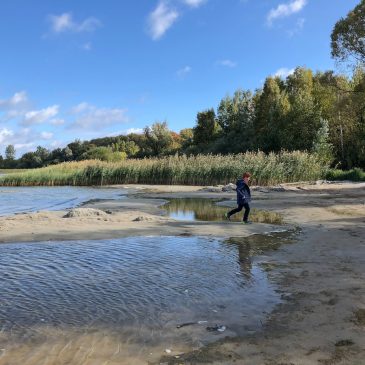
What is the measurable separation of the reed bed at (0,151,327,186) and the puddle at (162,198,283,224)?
12829 millimetres

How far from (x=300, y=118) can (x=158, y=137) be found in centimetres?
3657

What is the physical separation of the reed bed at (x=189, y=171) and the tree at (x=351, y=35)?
29.6ft

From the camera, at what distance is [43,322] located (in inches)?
212

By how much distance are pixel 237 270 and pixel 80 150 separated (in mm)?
95136

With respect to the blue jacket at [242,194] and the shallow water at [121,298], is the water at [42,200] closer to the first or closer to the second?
the blue jacket at [242,194]

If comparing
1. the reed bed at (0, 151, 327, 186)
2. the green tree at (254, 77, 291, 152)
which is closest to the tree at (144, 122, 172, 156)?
the green tree at (254, 77, 291, 152)

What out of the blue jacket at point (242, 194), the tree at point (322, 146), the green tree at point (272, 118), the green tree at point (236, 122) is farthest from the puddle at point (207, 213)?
the green tree at point (236, 122)

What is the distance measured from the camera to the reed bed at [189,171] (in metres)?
34.8

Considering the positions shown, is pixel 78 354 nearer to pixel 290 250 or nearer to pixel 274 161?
pixel 290 250

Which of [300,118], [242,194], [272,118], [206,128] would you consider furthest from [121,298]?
[206,128]

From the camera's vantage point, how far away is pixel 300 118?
4603 centimetres

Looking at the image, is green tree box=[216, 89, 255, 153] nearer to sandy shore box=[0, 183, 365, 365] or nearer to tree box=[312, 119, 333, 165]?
tree box=[312, 119, 333, 165]

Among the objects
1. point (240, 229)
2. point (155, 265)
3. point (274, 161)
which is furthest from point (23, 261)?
point (274, 161)

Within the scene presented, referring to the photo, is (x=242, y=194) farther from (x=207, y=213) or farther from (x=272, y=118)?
(x=272, y=118)
